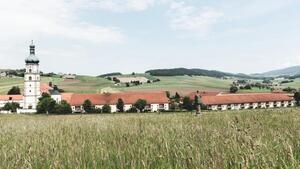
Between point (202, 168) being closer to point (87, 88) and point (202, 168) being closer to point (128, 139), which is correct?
point (128, 139)

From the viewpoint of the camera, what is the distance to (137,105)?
5940 inches

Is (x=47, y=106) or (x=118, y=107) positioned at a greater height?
(x=47, y=106)

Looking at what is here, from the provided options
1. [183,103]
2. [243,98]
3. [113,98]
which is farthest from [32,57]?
[243,98]

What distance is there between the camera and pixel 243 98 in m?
171

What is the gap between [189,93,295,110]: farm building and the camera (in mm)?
165500

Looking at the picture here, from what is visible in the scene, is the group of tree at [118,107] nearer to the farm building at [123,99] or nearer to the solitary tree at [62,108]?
the farm building at [123,99]

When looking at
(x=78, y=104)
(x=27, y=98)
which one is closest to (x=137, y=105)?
(x=78, y=104)

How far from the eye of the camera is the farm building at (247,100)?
165500 mm

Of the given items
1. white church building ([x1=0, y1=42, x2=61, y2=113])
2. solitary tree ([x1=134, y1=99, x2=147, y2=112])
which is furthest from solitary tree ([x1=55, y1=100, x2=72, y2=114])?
white church building ([x1=0, y1=42, x2=61, y2=113])

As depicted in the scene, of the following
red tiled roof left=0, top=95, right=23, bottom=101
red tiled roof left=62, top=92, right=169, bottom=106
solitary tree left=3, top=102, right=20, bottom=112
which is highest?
red tiled roof left=0, top=95, right=23, bottom=101

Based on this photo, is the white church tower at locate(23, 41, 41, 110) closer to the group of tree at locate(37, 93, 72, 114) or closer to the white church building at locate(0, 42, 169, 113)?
the white church building at locate(0, 42, 169, 113)

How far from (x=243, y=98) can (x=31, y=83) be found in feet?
257

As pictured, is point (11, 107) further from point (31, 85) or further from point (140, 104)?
point (140, 104)

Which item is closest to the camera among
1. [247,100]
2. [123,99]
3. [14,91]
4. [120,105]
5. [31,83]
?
[120,105]
